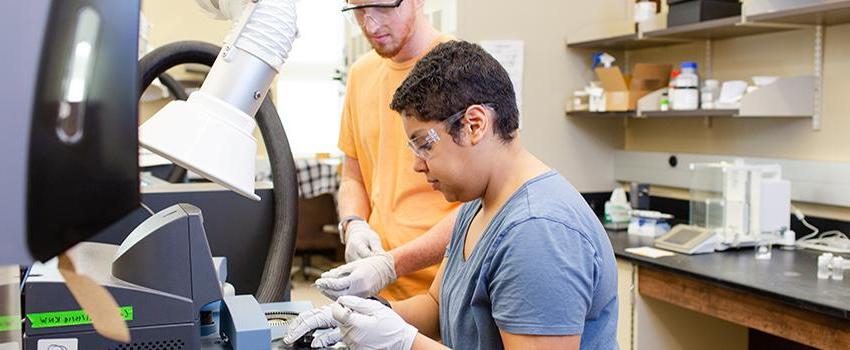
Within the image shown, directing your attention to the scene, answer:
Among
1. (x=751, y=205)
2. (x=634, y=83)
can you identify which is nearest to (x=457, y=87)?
(x=751, y=205)

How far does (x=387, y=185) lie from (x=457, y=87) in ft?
2.26

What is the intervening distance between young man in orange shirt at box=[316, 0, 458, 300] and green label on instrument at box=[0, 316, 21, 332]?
0.66 meters

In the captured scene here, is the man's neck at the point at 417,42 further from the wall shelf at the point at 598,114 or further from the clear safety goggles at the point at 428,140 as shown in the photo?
the wall shelf at the point at 598,114

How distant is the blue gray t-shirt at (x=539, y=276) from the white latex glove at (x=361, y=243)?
527mm

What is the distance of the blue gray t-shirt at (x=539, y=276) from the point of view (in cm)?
110

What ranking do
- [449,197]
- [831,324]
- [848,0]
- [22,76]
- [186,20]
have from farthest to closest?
[186,20] < [848,0] < [831,324] < [449,197] < [22,76]

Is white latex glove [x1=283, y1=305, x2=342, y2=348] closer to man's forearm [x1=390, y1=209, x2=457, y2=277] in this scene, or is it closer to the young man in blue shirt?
the young man in blue shirt

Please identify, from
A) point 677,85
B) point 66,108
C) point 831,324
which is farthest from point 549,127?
point 66,108

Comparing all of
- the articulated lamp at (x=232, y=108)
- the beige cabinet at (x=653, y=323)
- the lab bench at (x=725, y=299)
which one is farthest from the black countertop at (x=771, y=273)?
the articulated lamp at (x=232, y=108)

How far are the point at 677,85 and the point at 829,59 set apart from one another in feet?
1.76

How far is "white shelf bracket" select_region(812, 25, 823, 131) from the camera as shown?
2838 millimetres

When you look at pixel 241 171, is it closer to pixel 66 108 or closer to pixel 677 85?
pixel 66 108

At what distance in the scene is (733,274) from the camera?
240 cm

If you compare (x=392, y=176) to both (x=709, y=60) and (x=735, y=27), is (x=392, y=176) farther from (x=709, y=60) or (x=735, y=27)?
(x=709, y=60)
